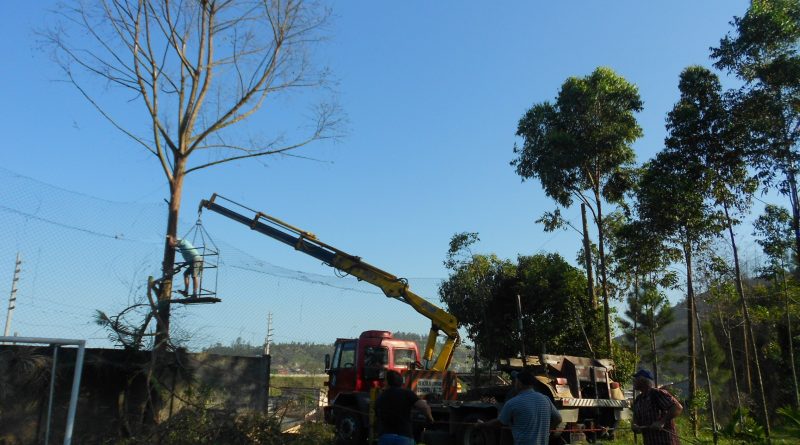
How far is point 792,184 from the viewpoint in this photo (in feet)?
42.1

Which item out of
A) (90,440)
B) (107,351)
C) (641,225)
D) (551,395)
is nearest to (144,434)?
(90,440)

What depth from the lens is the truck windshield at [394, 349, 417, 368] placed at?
13.4 metres

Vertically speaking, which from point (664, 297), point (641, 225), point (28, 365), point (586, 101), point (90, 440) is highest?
point (586, 101)

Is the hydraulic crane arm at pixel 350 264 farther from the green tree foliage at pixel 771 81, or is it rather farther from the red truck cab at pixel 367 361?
the green tree foliage at pixel 771 81

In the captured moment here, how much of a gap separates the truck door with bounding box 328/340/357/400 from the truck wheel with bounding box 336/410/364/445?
0.88m

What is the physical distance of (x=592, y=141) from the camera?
1967 cm

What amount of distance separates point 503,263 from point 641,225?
8057 millimetres

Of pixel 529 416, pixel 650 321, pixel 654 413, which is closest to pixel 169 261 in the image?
pixel 529 416

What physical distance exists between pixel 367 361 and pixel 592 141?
36.3 feet

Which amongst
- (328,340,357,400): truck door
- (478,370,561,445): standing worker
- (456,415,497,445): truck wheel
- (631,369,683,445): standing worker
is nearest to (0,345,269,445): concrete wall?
(328,340,357,400): truck door

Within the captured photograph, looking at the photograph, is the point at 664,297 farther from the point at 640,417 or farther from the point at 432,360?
the point at 640,417

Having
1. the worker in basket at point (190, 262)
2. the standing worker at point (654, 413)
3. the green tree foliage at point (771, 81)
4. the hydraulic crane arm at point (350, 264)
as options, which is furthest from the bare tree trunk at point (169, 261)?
the green tree foliage at point (771, 81)

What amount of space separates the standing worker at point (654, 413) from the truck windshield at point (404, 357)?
24.0 feet

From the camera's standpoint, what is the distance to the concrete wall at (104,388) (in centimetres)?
795
